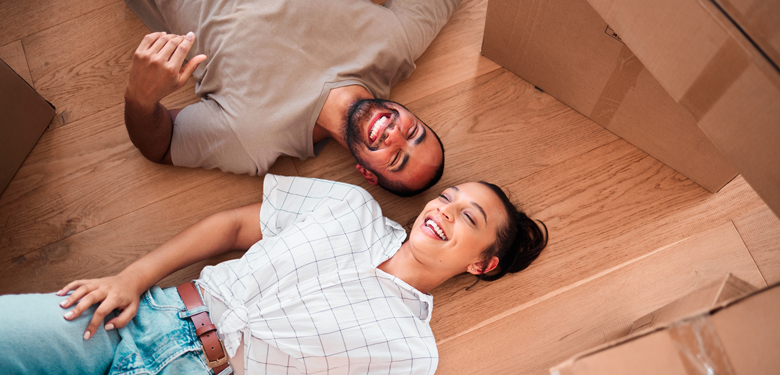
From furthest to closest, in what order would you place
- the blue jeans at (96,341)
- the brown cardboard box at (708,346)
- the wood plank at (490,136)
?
the wood plank at (490,136) → the blue jeans at (96,341) → the brown cardboard box at (708,346)

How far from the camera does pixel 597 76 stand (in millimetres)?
1141

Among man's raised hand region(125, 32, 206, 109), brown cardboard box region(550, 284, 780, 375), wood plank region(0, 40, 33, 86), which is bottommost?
wood plank region(0, 40, 33, 86)

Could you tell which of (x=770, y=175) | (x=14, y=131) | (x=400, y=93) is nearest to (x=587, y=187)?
(x=400, y=93)

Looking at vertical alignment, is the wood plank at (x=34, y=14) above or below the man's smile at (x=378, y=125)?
below

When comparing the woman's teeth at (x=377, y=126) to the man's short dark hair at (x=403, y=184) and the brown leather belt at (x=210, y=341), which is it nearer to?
the man's short dark hair at (x=403, y=184)

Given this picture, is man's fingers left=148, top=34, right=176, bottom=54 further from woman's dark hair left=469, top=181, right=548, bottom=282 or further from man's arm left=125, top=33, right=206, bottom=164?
woman's dark hair left=469, top=181, right=548, bottom=282

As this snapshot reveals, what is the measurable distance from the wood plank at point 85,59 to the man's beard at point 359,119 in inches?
28.4

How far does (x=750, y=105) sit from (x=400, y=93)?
928mm

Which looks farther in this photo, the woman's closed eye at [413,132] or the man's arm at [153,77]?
the woman's closed eye at [413,132]

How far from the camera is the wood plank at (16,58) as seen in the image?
1.36 metres

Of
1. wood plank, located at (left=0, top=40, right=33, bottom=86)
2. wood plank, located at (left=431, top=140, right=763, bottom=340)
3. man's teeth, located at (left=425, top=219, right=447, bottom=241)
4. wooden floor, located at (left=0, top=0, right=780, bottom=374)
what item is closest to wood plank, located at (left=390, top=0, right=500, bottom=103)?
wooden floor, located at (left=0, top=0, right=780, bottom=374)

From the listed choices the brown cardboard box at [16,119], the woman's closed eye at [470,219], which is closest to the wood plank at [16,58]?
the brown cardboard box at [16,119]

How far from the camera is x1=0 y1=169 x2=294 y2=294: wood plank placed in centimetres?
120

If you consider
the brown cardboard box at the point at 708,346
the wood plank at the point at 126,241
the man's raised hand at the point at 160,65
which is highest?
the brown cardboard box at the point at 708,346
